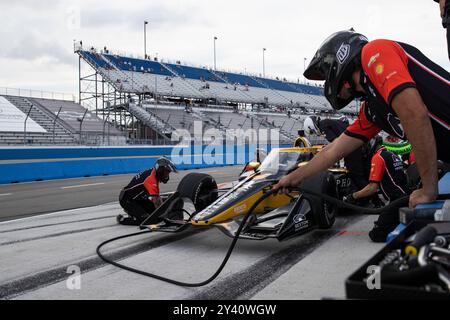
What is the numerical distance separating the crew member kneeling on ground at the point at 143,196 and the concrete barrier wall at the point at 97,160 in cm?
951

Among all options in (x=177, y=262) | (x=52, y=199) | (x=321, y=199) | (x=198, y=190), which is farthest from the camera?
(x=52, y=199)

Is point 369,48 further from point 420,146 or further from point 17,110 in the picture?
point 17,110

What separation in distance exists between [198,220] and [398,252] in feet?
8.74

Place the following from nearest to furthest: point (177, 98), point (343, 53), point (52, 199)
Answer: point (343, 53) → point (52, 199) → point (177, 98)

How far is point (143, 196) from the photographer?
18.6 feet

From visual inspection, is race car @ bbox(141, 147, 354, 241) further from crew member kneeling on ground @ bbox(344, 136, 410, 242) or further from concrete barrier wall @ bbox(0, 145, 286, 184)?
concrete barrier wall @ bbox(0, 145, 286, 184)

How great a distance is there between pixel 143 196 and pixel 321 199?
2.42 metres

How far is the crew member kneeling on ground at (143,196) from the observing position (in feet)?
18.5

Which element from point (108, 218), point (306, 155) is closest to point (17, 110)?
point (108, 218)

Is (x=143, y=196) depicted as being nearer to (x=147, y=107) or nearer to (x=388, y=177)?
(x=388, y=177)

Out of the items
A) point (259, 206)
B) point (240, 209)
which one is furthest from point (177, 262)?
point (259, 206)

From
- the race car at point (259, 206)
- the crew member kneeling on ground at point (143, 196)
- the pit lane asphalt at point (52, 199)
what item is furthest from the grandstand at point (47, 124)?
the race car at point (259, 206)

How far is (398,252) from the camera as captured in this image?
5.49 ft
